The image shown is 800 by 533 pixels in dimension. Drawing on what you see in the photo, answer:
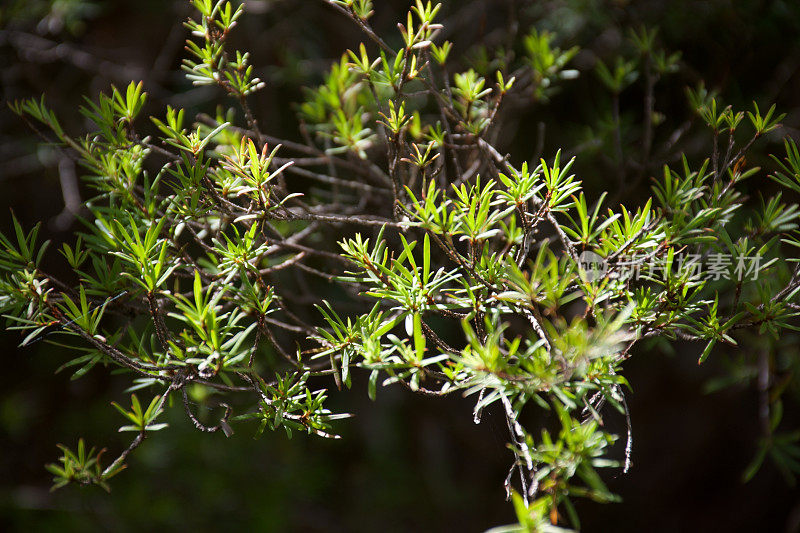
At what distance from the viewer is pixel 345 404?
199 centimetres

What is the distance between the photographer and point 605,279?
2.13ft

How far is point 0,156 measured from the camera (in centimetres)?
171

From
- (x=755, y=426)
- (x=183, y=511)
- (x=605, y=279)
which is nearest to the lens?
(x=605, y=279)

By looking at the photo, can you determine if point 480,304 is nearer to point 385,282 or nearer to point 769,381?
point 385,282

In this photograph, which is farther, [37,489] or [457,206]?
[37,489]

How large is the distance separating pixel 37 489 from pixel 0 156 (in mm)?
1053

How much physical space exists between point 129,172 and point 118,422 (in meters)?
1.29

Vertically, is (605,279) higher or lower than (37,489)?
higher

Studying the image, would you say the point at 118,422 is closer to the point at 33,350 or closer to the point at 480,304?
the point at 33,350

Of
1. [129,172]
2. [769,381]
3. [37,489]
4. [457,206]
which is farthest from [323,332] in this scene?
[37,489]

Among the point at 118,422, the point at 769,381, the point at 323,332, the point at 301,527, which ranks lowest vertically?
the point at 301,527

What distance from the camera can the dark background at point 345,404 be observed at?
143cm

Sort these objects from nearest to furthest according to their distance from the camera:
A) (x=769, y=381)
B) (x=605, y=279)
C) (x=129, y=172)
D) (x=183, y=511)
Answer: (x=605, y=279)
(x=129, y=172)
(x=769, y=381)
(x=183, y=511)

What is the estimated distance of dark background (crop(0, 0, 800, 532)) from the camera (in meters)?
1.43
